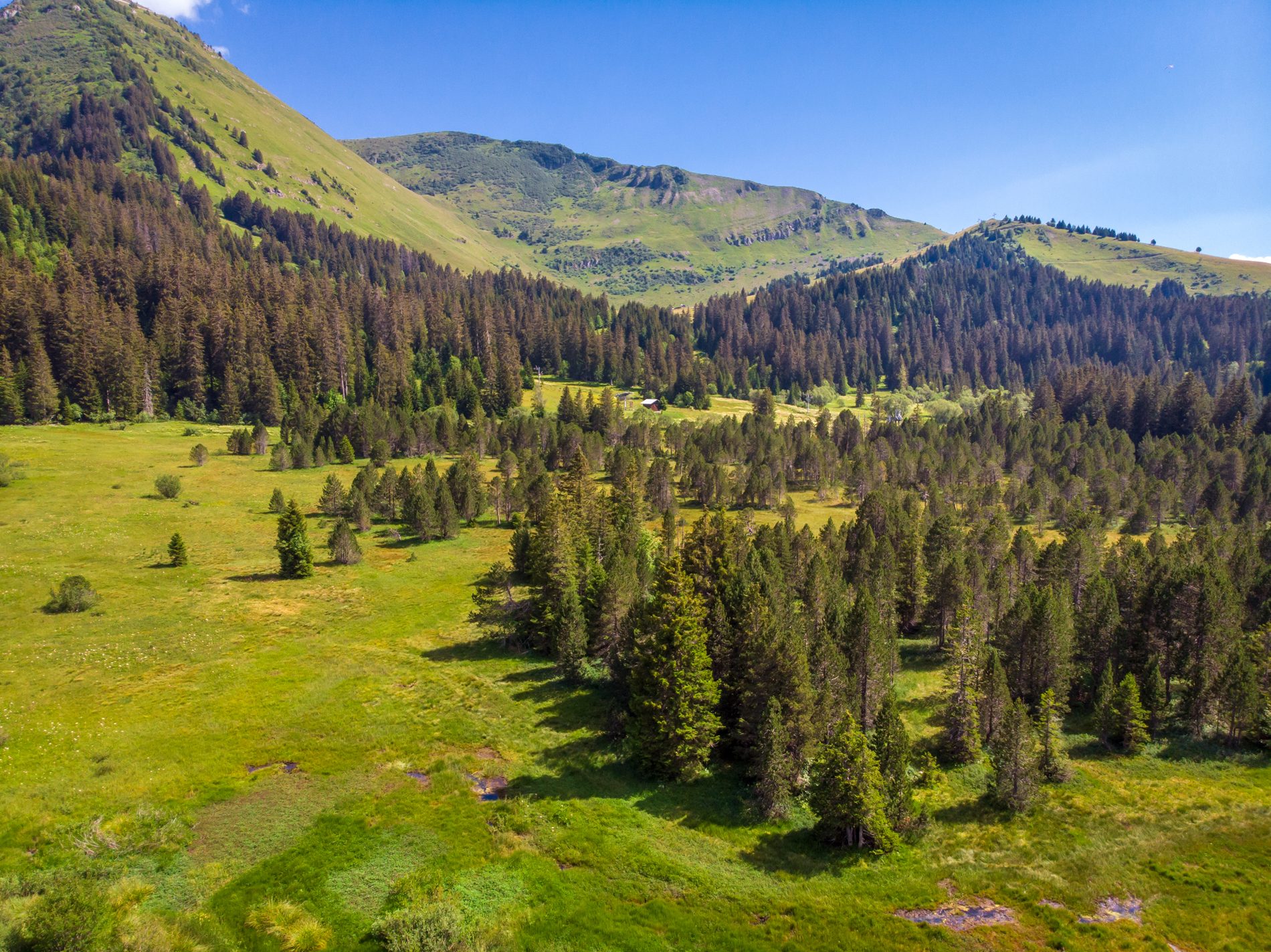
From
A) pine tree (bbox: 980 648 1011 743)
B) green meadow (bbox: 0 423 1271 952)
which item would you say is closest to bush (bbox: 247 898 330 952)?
green meadow (bbox: 0 423 1271 952)

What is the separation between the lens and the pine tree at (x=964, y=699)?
5431 centimetres

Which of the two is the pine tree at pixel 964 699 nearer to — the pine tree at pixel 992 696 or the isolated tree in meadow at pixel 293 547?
the pine tree at pixel 992 696

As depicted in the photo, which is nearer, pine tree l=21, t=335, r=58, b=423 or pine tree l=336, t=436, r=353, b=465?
pine tree l=21, t=335, r=58, b=423

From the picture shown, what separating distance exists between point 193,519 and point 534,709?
7041 centimetres

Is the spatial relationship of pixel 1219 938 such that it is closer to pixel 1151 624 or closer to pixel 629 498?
pixel 1151 624

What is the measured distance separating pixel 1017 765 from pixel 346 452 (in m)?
136

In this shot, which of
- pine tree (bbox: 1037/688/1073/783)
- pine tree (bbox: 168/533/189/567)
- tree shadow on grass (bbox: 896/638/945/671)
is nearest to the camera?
pine tree (bbox: 1037/688/1073/783)

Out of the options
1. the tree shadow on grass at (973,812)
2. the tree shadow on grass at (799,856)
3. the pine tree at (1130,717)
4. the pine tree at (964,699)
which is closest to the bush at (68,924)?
the tree shadow on grass at (799,856)

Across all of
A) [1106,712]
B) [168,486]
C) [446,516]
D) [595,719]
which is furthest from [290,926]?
[168,486]

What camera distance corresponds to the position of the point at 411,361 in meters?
197

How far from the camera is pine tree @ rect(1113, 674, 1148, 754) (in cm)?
5575

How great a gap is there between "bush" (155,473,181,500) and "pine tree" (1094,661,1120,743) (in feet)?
416

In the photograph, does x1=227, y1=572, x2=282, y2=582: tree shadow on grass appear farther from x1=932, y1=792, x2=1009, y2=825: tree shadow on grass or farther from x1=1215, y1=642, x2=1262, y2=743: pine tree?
x1=1215, y1=642, x2=1262, y2=743: pine tree

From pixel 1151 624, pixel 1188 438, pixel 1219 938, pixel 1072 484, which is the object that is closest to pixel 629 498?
pixel 1151 624
